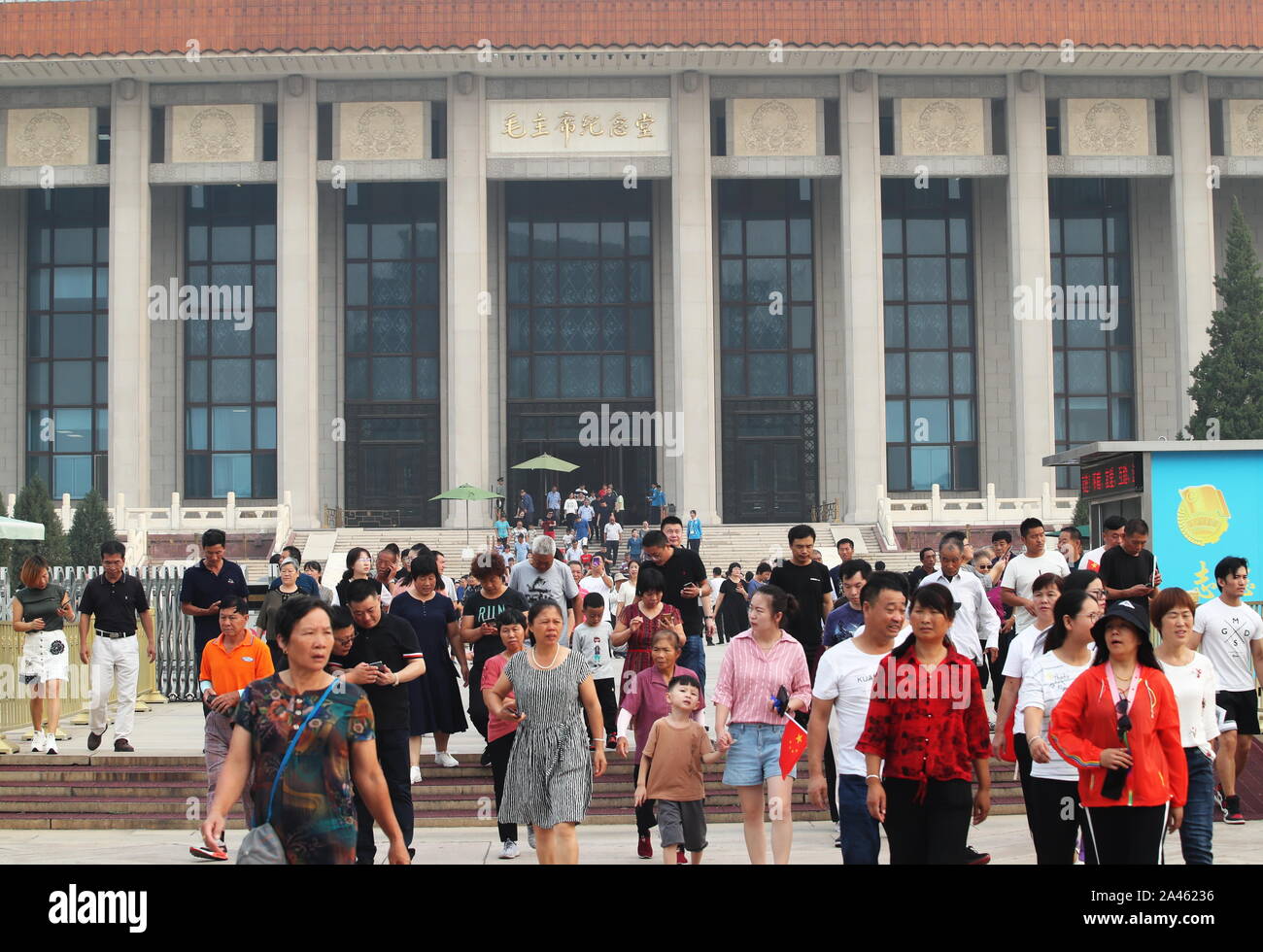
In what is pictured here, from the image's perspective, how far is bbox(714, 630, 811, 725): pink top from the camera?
28.3 ft

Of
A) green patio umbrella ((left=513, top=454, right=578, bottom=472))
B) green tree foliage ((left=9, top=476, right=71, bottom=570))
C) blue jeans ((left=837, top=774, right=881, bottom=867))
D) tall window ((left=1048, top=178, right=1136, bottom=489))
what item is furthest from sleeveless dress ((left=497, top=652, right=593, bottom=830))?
tall window ((left=1048, top=178, right=1136, bottom=489))

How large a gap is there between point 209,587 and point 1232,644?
7471 mm

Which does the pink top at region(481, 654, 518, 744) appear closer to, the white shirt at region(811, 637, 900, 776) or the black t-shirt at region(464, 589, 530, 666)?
the black t-shirt at region(464, 589, 530, 666)

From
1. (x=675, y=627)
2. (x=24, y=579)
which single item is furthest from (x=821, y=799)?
(x=24, y=579)

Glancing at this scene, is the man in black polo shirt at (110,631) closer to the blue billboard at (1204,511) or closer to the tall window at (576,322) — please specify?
the blue billboard at (1204,511)

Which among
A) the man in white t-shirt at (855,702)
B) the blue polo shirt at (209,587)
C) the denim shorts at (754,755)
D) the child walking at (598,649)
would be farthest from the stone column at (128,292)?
the man in white t-shirt at (855,702)

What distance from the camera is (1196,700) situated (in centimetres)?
802

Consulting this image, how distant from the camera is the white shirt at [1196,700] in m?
7.95

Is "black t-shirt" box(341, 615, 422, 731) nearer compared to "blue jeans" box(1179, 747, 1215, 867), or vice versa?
"blue jeans" box(1179, 747, 1215, 867)

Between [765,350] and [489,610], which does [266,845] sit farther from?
[765,350]

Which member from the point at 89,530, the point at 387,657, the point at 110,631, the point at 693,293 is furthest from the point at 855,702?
the point at 693,293

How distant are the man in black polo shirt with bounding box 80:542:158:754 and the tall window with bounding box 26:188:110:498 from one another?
108 ft

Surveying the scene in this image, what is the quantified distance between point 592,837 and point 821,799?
4375 mm

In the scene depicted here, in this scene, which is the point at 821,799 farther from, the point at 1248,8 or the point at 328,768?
the point at 1248,8
